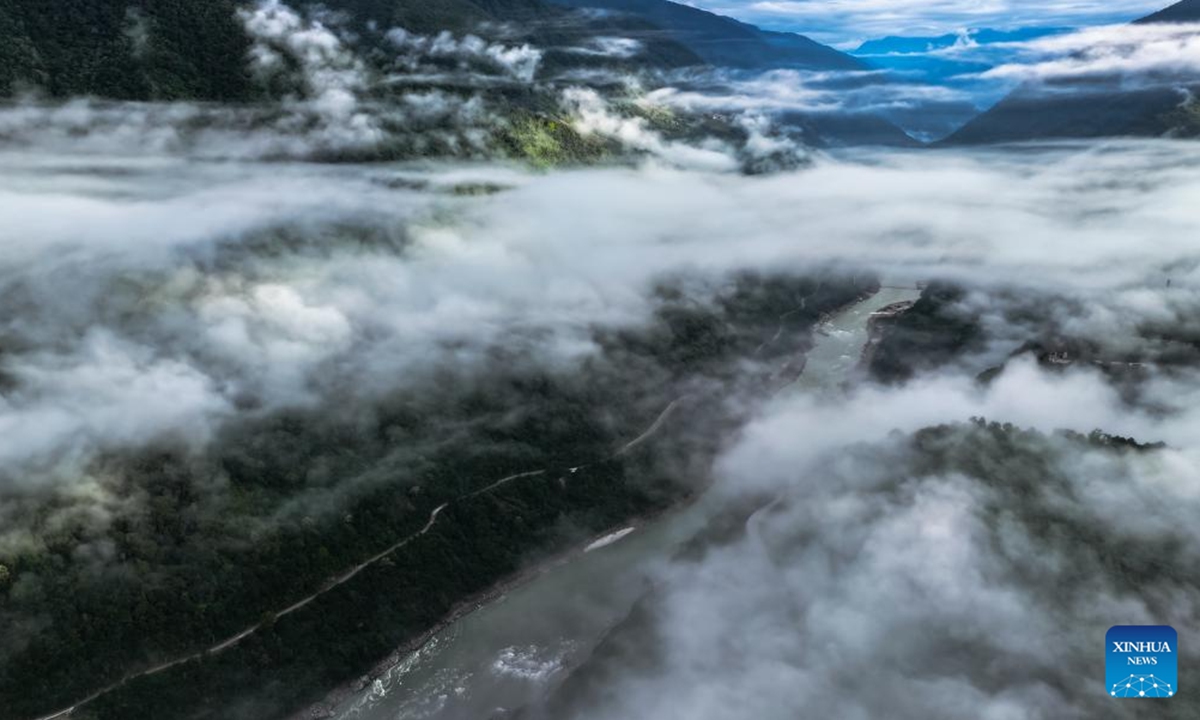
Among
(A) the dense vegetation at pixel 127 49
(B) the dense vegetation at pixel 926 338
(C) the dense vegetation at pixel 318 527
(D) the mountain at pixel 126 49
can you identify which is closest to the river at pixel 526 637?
(C) the dense vegetation at pixel 318 527

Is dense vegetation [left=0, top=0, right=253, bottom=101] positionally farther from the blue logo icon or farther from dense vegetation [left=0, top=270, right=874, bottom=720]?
the blue logo icon

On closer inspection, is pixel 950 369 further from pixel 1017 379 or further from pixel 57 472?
pixel 57 472

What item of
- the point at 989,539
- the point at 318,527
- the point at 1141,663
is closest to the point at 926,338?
the point at 989,539

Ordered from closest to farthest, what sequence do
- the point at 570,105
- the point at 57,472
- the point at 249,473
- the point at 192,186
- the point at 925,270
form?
the point at 57,472 < the point at 249,473 < the point at 192,186 < the point at 925,270 < the point at 570,105

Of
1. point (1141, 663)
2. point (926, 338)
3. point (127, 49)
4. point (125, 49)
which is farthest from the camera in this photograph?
point (127, 49)

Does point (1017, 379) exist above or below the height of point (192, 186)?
below

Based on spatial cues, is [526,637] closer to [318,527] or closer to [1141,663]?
[318,527]

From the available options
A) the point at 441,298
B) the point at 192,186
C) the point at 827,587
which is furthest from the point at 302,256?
the point at 827,587
